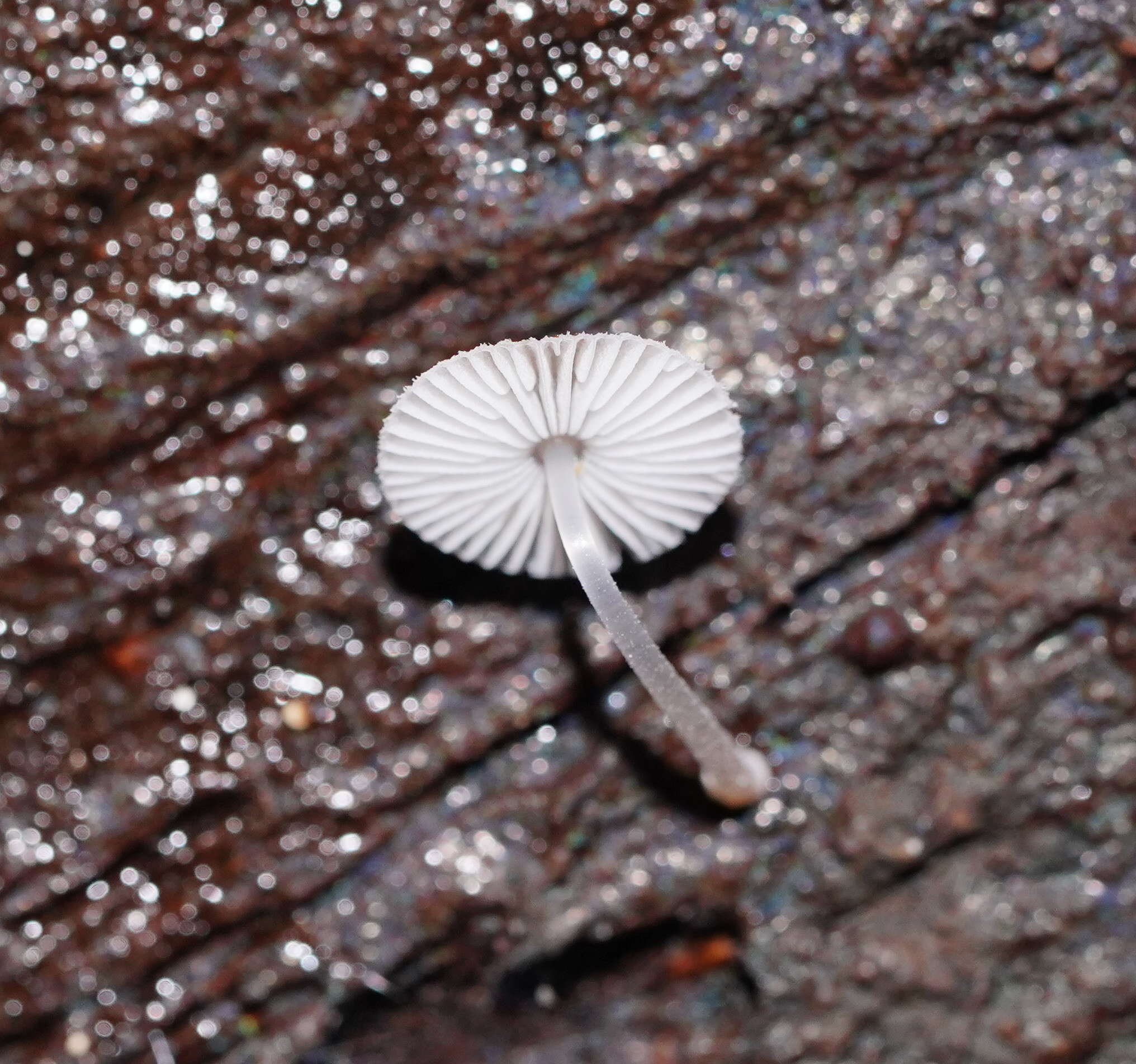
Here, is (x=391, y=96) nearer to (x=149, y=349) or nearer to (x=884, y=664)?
(x=149, y=349)

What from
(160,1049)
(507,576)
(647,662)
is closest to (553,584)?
(507,576)

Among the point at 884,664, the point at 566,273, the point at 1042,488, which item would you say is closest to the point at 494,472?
the point at 566,273

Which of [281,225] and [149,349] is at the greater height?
[281,225]

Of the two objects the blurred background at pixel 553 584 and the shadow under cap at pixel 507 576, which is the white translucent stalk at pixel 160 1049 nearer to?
the blurred background at pixel 553 584

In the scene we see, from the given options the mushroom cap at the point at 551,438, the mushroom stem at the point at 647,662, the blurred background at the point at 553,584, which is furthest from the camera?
the blurred background at the point at 553,584

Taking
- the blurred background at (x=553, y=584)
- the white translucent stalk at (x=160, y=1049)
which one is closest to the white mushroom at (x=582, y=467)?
the blurred background at (x=553, y=584)

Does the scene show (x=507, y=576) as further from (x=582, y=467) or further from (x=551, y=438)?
(x=551, y=438)

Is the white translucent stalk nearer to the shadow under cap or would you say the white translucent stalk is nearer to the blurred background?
the blurred background
